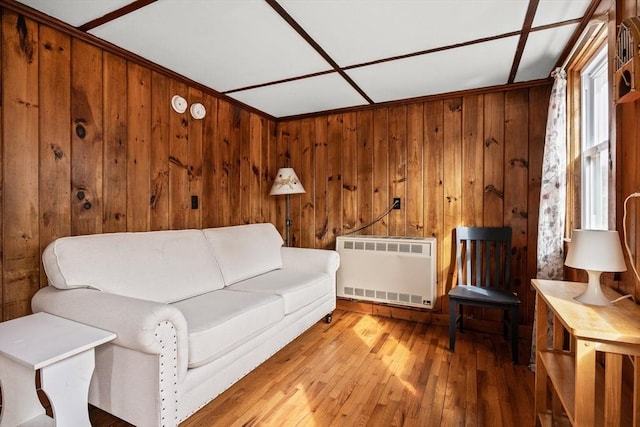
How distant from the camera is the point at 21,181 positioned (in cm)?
175

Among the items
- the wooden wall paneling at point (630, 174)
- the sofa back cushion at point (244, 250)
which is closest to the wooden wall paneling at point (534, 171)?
the wooden wall paneling at point (630, 174)

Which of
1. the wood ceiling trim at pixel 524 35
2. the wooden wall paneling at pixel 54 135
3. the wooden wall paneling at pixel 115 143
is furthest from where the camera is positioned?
the wooden wall paneling at pixel 115 143

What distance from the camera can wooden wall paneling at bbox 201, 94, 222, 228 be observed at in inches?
114

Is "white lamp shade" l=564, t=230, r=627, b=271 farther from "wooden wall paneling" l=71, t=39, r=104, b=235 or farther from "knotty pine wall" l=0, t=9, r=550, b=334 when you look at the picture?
"wooden wall paneling" l=71, t=39, r=104, b=235

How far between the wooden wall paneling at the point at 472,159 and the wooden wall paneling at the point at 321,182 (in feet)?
4.56

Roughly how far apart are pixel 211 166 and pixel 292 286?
53.2 inches

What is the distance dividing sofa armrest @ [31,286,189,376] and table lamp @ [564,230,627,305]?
1.69m

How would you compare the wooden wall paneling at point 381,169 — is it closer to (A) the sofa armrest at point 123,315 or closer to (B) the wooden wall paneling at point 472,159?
(B) the wooden wall paneling at point 472,159

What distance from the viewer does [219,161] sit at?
3039 millimetres

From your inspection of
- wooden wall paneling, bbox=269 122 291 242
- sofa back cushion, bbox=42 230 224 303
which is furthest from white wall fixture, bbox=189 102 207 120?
wooden wall paneling, bbox=269 122 291 242

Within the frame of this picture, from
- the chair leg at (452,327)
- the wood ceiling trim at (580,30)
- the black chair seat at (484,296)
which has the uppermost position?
the wood ceiling trim at (580,30)

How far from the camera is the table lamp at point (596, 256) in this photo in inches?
48.6

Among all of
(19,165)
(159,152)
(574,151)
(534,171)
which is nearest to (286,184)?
(159,152)

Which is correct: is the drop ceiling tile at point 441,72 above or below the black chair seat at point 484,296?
above
